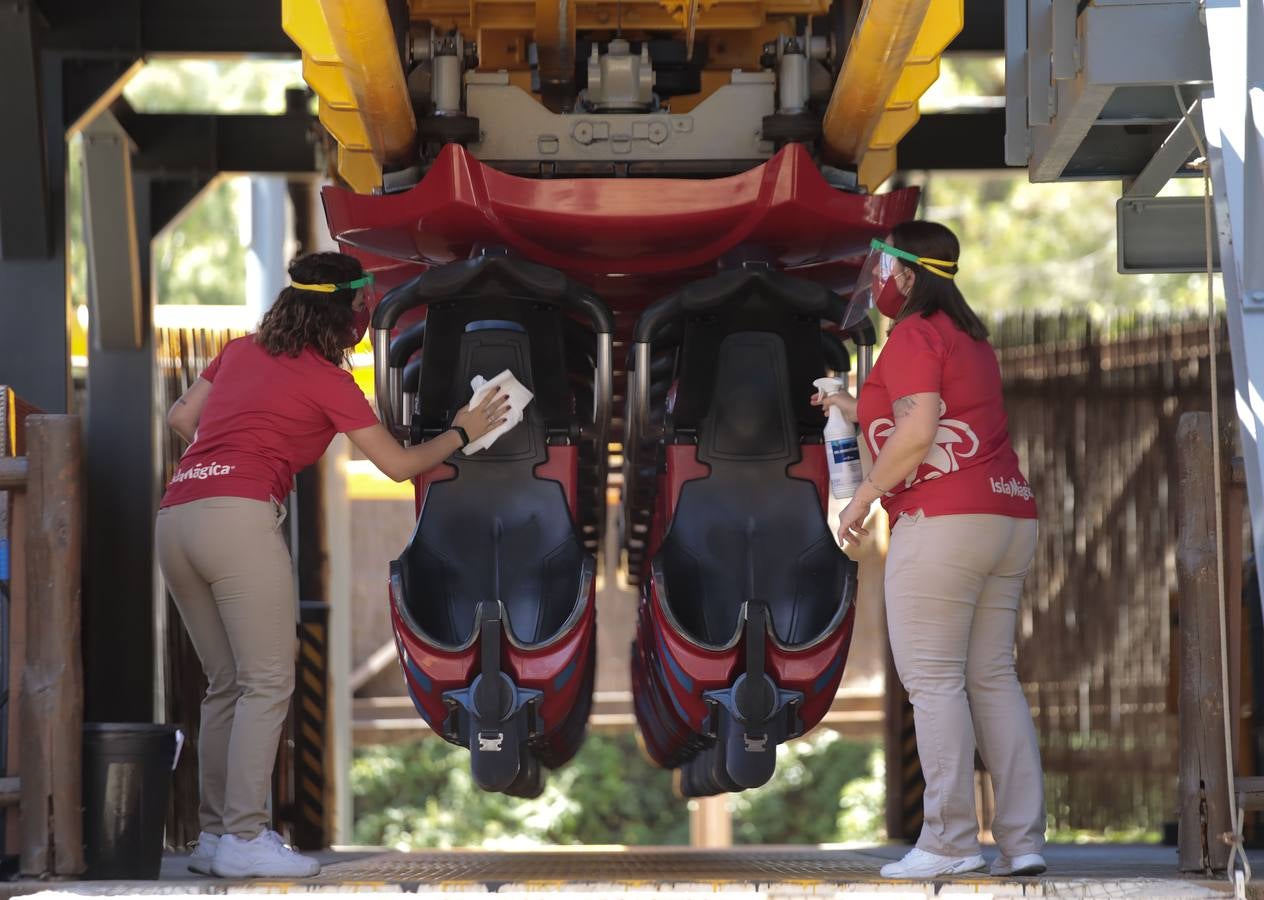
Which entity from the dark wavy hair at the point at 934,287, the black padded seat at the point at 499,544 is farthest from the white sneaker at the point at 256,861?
the dark wavy hair at the point at 934,287

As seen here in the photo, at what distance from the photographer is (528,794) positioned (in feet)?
20.5

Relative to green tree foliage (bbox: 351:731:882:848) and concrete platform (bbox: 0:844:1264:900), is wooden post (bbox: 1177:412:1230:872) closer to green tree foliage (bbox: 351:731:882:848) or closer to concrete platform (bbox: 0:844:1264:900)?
concrete platform (bbox: 0:844:1264:900)

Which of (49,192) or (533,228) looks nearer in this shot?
(533,228)

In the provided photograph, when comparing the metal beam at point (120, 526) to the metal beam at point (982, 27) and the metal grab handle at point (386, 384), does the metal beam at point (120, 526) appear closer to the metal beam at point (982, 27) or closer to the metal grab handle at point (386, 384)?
the metal grab handle at point (386, 384)

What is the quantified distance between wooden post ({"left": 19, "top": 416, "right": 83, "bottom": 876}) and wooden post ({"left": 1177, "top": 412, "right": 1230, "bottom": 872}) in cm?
278

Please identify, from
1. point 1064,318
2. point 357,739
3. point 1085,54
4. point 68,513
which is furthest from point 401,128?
point 357,739

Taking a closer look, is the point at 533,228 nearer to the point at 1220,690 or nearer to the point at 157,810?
the point at 157,810

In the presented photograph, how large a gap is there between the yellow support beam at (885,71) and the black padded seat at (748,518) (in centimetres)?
72

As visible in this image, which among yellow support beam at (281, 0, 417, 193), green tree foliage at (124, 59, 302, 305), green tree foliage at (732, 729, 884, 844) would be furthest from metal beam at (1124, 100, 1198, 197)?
green tree foliage at (124, 59, 302, 305)

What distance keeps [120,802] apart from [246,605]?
0.65 m

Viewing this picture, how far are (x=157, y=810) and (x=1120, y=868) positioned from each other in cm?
281

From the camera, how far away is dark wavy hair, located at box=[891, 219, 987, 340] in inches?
177

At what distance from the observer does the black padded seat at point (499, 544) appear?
5.46 m

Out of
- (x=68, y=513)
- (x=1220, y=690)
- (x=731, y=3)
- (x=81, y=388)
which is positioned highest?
(x=731, y=3)
